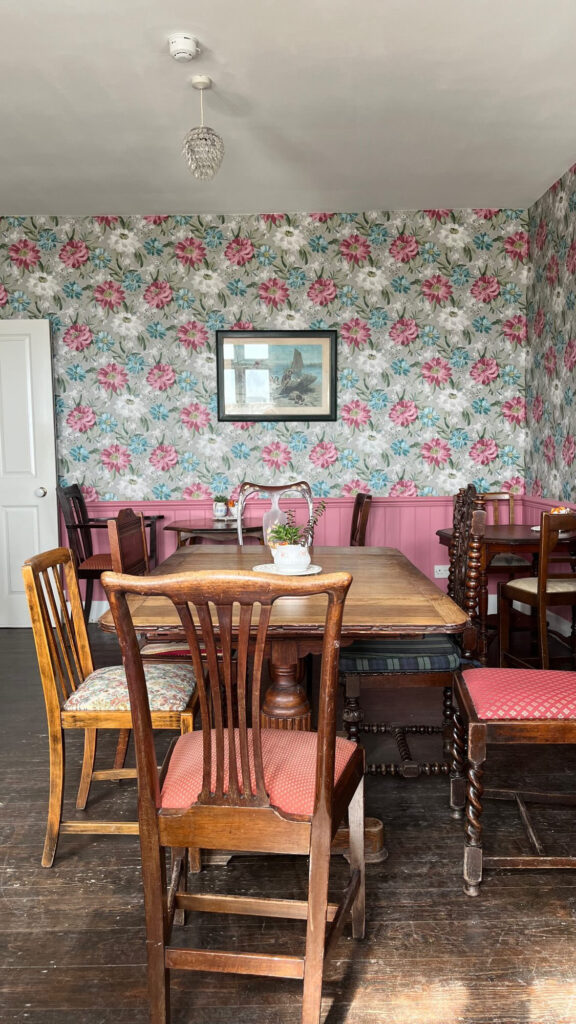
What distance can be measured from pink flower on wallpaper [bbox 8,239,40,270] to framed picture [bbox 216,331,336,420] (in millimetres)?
1337

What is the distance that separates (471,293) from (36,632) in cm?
391

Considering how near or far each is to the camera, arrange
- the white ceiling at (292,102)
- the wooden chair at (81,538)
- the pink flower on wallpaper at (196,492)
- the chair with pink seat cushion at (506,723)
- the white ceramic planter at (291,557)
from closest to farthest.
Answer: the chair with pink seat cushion at (506,723), the white ceramic planter at (291,557), the white ceiling at (292,102), the wooden chair at (81,538), the pink flower on wallpaper at (196,492)

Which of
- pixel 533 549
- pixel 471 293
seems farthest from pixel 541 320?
pixel 533 549

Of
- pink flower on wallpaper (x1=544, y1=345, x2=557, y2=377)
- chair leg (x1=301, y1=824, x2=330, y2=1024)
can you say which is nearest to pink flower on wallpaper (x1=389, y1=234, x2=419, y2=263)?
pink flower on wallpaper (x1=544, y1=345, x2=557, y2=377)

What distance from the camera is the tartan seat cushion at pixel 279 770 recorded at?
132 cm

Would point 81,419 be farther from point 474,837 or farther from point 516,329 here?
point 474,837

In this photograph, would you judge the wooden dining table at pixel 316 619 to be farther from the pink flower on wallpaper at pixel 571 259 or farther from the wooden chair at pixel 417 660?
the pink flower on wallpaper at pixel 571 259

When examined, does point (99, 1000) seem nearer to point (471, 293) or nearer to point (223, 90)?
point (223, 90)

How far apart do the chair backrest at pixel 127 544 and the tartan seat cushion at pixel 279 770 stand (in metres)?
0.90

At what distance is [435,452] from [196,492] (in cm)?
167

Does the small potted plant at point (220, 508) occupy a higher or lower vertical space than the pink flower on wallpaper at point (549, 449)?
lower

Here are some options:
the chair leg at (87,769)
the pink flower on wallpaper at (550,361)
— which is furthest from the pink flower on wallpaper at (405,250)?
the chair leg at (87,769)

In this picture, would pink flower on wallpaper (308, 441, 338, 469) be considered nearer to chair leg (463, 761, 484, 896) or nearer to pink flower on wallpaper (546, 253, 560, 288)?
pink flower on wallpaper (546, 253, 560, 288)

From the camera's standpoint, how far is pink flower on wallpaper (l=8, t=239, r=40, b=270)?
4789 mm
